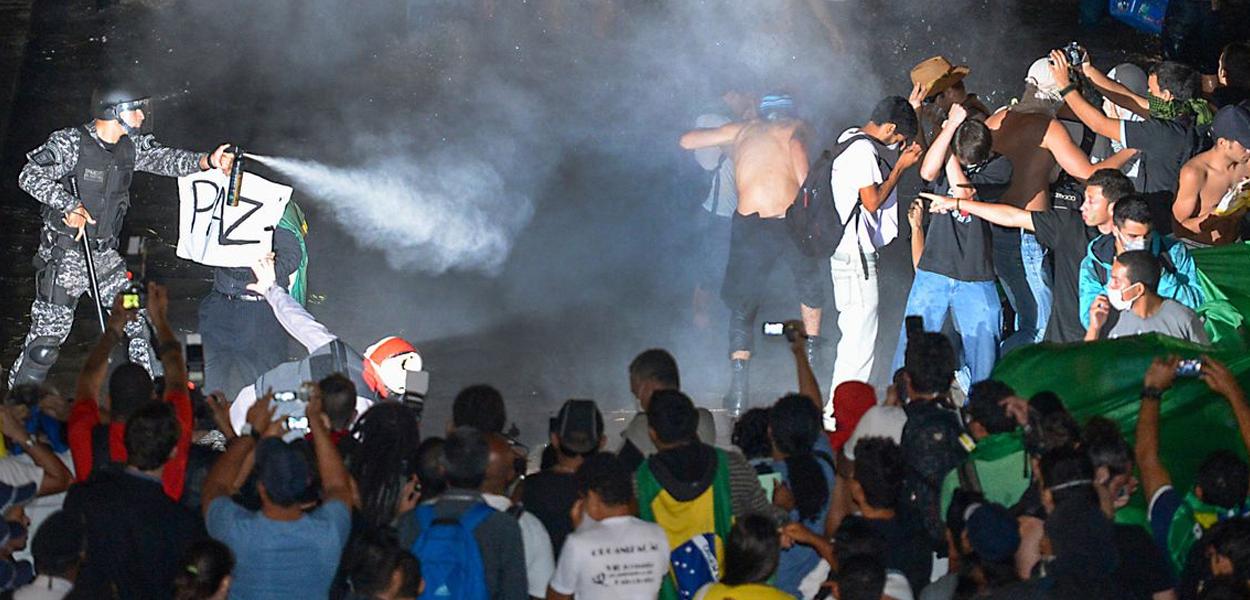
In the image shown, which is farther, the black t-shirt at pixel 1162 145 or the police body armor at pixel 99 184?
the police body armor at pixel 99 184

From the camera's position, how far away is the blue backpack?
5531 mm

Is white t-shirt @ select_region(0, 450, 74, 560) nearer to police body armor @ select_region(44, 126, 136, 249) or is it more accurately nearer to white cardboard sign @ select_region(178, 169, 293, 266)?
white cardboard sign @ select_region(178, 169, 293, 266)

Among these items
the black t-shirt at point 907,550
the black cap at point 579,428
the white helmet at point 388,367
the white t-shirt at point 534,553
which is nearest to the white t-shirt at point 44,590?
the white t-shirt at point 534,553

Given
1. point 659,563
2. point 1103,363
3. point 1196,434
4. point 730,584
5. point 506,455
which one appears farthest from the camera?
point 1103,363

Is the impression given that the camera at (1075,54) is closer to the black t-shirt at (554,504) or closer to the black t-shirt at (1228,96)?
the black t-shirt at (1228,96)

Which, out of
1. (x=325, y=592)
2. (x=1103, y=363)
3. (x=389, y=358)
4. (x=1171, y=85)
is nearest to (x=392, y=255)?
(x=389, y=358)

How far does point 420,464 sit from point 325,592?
49cm

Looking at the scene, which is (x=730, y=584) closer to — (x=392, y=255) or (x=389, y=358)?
(x=389, y=358)

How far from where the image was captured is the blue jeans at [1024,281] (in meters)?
9.95

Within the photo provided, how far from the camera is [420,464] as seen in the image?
581cm

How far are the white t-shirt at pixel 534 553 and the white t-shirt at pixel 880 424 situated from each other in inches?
49.2

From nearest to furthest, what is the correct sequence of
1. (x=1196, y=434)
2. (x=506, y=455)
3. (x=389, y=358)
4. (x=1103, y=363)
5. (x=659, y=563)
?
(x=659, y=563), (x=506, y=455), (x=1196, y=434), (x=1103, y=363), (x=389, y=358)

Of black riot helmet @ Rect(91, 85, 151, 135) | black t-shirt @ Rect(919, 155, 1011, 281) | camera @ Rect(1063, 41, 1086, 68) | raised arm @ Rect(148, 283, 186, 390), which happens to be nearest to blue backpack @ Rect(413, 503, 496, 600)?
raised arm @ Rect(148, 283, 186, 390)

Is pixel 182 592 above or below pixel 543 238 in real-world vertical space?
below
